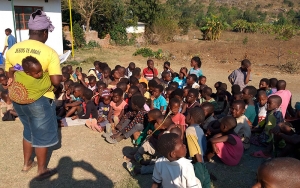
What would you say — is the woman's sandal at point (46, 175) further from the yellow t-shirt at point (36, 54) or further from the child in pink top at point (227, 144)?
the child in pink top at point (227, 144)

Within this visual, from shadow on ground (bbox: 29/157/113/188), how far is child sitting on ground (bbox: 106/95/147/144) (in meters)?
0.82

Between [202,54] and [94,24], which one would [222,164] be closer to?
[202,54]

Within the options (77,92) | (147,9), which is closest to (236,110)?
(77,92)

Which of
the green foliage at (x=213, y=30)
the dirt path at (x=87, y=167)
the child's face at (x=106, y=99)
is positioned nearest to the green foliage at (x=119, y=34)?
the green foliage at (x=213, y=30)

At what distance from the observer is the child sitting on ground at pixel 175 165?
2402 millimetres

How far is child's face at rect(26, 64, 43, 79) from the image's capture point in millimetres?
2959

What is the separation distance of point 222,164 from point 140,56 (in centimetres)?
1084

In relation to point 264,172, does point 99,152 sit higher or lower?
lower

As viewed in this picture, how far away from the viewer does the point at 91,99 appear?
561 cm

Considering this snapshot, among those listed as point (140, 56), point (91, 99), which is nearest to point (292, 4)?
point (140, 56)

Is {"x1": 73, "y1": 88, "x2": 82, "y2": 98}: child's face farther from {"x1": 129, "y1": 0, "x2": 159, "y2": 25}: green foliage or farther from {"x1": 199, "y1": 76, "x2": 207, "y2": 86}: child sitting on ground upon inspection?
{"x1": 129, "y1": 0, "x2": 159, "y2": 25}: green foliage

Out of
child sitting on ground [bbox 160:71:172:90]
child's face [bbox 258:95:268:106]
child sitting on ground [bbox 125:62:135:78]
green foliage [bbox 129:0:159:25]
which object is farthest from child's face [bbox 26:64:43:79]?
green foliage [bbox 129:0:159:25]

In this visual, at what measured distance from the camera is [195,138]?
3.39 metres

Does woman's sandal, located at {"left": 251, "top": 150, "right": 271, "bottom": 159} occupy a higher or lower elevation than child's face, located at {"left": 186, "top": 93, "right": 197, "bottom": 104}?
lower
